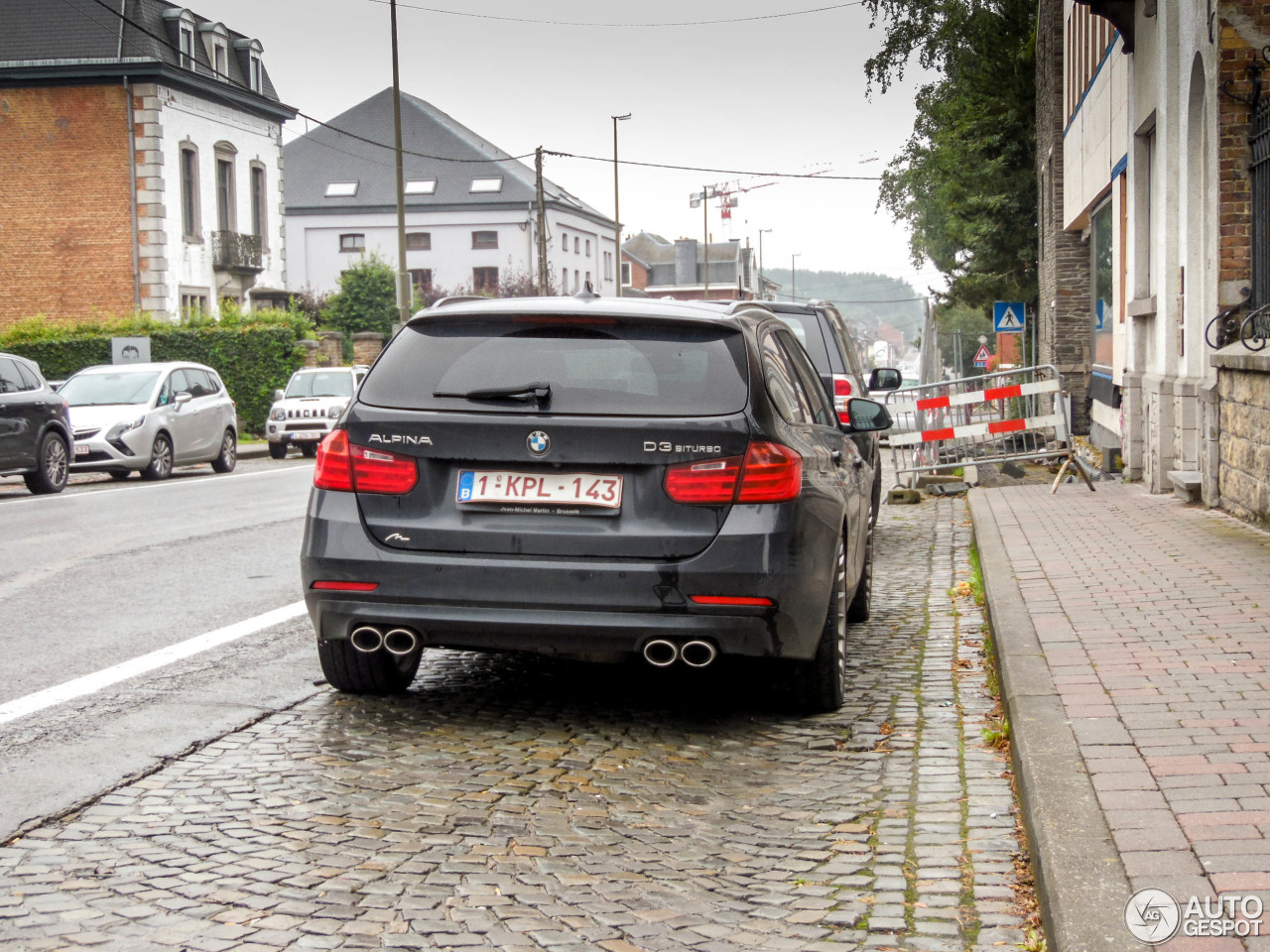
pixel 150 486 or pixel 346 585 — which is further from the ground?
pixel 346 585

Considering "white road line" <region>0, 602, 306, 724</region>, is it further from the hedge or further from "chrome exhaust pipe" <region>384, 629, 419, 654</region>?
the hedge

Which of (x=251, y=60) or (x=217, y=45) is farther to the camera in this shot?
(x=251, y=60)

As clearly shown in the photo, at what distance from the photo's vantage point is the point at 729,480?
16.9 ft

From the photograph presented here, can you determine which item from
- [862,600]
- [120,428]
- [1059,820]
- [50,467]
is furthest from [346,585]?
[120,428]

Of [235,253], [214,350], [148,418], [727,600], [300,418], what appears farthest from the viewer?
[235,253]

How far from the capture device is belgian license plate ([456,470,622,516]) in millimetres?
5184

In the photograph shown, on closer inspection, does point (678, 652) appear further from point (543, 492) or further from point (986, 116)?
point (986, 116)

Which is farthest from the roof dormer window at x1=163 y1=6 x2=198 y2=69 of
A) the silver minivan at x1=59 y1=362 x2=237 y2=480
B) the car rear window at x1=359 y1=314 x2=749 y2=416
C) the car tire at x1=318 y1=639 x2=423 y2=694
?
the car rear window at x1=359 y1=314 x2=749 y2=416

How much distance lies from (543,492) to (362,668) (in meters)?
1.32

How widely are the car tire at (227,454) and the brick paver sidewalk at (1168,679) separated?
1563 cm

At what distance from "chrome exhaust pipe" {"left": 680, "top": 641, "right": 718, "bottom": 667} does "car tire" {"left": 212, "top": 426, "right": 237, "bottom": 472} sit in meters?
19.5

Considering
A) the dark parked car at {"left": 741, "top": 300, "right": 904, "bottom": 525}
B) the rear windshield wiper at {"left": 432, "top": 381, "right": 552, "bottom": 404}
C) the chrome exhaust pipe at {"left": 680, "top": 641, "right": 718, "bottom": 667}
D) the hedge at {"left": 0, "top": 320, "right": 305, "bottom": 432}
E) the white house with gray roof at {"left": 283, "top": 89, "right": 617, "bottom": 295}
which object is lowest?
the chrome exhaust pipe at {"left": 680, "top": 641, "right": 718, "bottom": 667}

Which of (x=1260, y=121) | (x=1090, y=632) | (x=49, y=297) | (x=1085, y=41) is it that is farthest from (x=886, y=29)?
(x=1090, y=632)

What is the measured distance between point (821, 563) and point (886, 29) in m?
36.7
